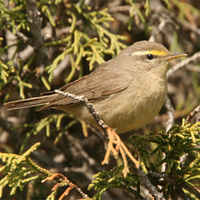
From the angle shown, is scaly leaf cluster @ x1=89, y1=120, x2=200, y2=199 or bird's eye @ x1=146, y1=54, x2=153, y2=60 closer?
scaly leaf cluster @ x1=89, y1=120, x2=200, y2=199

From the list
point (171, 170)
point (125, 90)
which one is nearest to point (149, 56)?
point (125, 90)

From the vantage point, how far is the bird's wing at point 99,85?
406cm

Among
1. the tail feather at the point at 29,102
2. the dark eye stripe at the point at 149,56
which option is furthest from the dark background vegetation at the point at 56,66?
the dark eye stripe at the point at 149,56

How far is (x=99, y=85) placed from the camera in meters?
4.27

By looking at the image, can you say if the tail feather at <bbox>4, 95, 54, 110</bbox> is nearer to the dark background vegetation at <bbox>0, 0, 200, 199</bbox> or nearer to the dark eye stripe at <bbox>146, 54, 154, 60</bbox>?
the dark background vegetation at <bbox>0, 0, 200, 199</bbox>

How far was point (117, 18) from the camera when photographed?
19.4 ft

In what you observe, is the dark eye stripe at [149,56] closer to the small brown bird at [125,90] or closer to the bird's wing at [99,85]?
the small brown bird at [125,90]

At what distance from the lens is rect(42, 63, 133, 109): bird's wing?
13.3 feet

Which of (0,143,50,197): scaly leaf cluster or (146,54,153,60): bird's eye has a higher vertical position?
(146,54,153,60): bird's eye

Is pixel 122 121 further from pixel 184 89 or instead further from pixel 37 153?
pixel 184 89

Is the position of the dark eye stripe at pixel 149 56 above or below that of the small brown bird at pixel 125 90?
above

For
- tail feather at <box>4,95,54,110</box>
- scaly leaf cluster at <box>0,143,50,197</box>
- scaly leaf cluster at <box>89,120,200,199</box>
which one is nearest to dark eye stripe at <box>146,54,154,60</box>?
scaly leaf cluster at <box>89,120,200,199</box>

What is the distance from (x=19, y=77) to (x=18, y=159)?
5.33ft

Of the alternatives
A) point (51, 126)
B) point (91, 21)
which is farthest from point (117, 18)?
point (51, 126)
